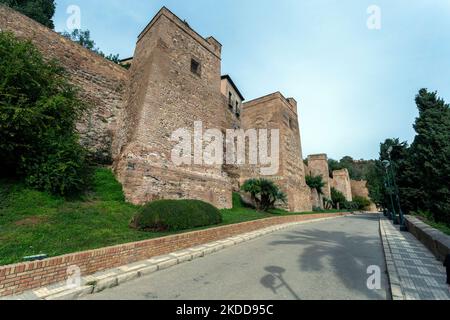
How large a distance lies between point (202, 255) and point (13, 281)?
13.7 ft

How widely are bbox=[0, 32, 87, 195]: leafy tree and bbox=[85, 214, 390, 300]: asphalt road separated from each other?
218 inches

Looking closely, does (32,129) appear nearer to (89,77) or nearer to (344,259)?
(89,77)

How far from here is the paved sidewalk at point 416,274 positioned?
3861 mm

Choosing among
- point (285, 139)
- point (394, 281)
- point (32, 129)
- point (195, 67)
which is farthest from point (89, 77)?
point (285, 139)

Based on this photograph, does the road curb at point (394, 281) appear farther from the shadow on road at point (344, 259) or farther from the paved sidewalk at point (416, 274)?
the shadow on road at point (344, 259)

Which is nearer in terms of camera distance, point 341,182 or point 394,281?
point 394,281

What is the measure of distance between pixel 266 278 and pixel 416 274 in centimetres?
337

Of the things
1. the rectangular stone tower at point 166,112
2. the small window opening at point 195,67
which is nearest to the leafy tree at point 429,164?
the rectangular stone tower at point 166,112

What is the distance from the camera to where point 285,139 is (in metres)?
23.2

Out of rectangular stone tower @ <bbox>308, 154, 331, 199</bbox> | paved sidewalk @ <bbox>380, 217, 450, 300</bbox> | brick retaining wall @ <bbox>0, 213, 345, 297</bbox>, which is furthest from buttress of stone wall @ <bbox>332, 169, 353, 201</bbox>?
brick retaining wall @ <bbox>0, 213, 345, 297</bbox>

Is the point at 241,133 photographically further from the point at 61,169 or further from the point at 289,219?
the point at 61,169

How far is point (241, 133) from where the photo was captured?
77.0 ft

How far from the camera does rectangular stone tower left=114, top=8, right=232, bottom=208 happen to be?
10.3 metres

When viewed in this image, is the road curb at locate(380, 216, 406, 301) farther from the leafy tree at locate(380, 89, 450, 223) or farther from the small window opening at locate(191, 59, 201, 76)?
the small window opening at locate(191, 59, 201, 76)
